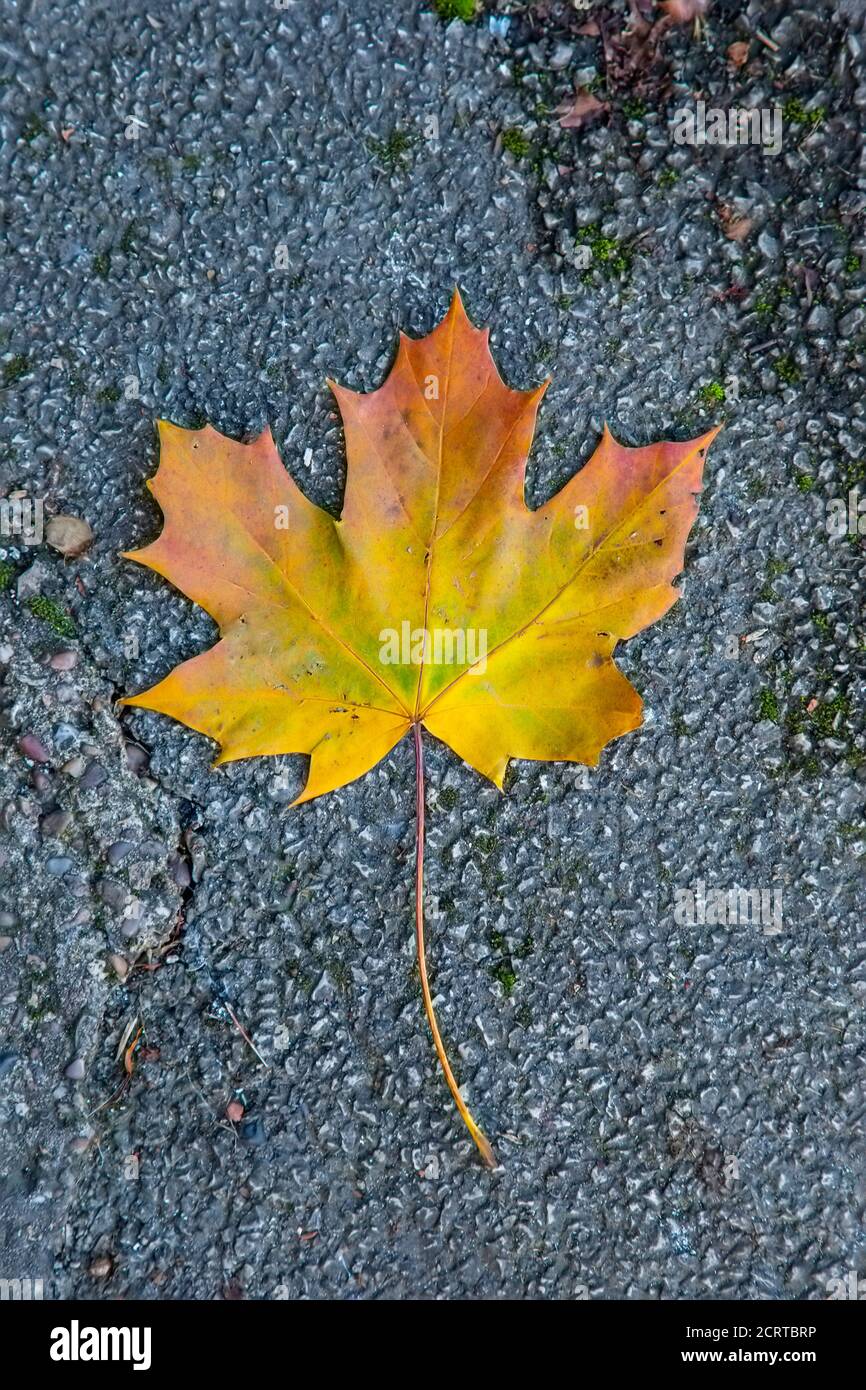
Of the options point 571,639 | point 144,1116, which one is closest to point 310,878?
point 144,1116

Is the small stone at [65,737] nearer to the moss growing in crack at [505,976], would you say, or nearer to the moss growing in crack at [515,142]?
the moss growing in crack at [505,976]

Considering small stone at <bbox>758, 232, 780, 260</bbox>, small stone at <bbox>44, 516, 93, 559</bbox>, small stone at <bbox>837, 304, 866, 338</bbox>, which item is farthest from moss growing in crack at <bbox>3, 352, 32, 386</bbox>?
small stone at <bbox>837, 304, 866, 338</bbox>

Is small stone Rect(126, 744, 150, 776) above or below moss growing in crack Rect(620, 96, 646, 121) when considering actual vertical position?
below

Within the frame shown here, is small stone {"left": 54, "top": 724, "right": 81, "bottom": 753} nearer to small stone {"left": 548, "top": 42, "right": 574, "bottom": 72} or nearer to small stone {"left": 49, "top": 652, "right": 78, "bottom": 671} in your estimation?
small stone {"left": 49, "top": 652, "right": 78, "bottom": 671}

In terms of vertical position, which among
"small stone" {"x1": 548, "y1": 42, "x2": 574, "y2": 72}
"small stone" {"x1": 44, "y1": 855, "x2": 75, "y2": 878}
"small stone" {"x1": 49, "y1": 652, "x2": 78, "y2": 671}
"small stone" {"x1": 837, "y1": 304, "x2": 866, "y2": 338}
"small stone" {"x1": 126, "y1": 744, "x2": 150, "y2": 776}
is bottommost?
"small stone" {"x1": 44, "y1": 855, "x2": 75, "y2": 878}

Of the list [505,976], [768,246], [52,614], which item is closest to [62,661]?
[52,614]

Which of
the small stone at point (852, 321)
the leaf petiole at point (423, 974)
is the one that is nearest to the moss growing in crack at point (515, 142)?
the small stone at point (852, 321)

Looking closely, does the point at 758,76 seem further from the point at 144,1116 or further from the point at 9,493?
the point at 144,1116
